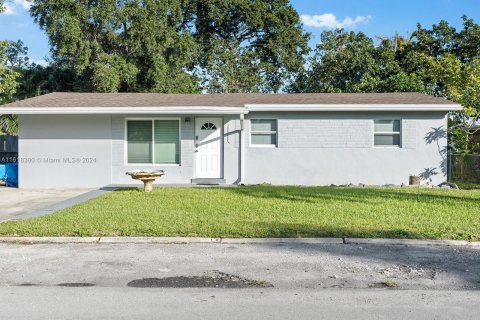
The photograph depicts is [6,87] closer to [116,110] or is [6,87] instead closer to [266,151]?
[116,110]

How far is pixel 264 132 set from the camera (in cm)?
1711

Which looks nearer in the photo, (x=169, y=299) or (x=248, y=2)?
(x=169, y=299)

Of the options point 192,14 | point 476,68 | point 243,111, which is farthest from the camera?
point 192,14

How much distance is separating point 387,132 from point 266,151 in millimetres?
4184

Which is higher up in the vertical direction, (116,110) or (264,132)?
(116,110)

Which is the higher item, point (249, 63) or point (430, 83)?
point (249, 63)

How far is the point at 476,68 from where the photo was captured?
67.8 feet

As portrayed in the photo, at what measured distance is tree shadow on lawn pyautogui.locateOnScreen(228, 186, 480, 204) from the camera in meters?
12.4

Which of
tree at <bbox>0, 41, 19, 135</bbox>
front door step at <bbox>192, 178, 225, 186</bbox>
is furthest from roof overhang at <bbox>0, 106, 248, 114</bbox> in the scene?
tree at <bbox>0, 41, 19, 135</bbox>

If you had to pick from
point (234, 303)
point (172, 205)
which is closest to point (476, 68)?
point (172, 205)

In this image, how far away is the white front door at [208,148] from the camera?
17031 mm

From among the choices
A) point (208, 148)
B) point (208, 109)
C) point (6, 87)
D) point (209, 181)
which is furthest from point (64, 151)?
point (6, 87)

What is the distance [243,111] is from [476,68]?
11.0 metres

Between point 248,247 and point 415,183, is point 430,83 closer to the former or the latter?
point 415,183
